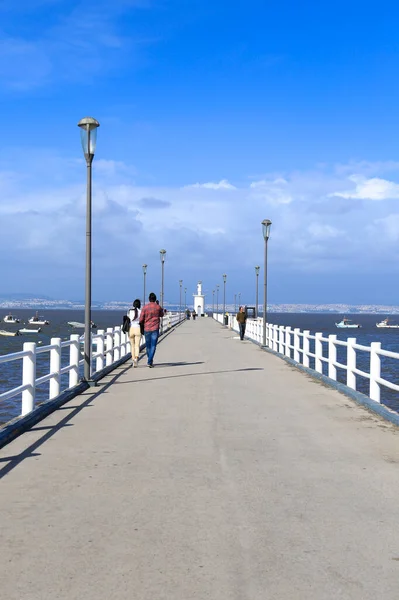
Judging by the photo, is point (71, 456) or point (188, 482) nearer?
point (188, 482)

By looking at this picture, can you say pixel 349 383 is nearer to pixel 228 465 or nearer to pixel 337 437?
pixel 337 437

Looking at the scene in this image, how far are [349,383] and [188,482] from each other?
8.29 meters

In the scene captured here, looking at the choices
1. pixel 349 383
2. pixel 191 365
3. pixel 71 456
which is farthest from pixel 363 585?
pixel 191 365

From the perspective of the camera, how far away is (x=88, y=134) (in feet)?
50.5

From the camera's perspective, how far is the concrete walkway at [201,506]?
4184 millimetres

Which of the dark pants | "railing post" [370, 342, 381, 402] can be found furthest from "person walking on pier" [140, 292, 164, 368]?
"railing post" [370, 342, 381, 402]

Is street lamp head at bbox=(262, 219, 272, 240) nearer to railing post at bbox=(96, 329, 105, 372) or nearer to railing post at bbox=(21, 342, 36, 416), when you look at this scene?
railing post at bbox=(96, 329, 105, 372)

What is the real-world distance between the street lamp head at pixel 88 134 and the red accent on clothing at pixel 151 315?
4638 millimetres

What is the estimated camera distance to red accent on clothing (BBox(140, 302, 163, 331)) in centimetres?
1853

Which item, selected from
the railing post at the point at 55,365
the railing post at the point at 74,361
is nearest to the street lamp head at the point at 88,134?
the railing post at the point at 74,361

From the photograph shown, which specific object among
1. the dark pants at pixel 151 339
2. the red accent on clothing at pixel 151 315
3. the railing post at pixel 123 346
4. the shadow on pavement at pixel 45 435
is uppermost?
the red accent on clothing at pixel 151 315

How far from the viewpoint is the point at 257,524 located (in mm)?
5262

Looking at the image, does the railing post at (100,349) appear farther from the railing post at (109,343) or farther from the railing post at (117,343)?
the railing post at (117,343)

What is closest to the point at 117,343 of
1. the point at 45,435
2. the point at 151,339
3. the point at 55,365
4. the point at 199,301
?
the point at 151,339
